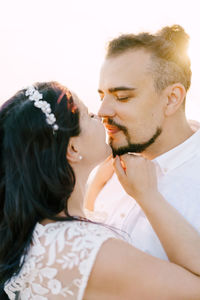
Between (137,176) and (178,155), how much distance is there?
1.93 ft

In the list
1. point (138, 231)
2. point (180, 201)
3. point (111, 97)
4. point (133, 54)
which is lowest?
point (138, 231)

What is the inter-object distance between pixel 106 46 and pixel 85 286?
8.21 feet

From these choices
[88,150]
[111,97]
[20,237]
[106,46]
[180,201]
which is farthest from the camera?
[106,46]

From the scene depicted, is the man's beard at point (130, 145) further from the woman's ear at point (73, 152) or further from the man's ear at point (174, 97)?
the woman's ear at point (73, 152)

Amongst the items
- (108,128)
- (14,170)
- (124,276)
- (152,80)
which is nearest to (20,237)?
(14,170)

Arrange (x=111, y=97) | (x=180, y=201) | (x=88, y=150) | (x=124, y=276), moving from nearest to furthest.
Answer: (x=124, y=276), (x=88, y=150), (x=180, y=201), (x=111, y=97)

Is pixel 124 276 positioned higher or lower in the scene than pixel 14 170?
lower

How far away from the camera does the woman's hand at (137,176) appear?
2.57 m

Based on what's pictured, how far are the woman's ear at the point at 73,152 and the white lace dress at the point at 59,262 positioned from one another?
19.3 inches

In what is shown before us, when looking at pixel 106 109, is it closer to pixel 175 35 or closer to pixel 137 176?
pixel 137 176

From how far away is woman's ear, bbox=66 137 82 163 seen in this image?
2340 mm

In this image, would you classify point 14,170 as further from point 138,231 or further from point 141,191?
point 138,231

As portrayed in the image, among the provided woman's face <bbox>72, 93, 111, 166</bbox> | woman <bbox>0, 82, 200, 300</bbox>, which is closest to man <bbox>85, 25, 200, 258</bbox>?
woman's face <bbox>72, 93, 111, 166</bbox>

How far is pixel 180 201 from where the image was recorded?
2797 mm
